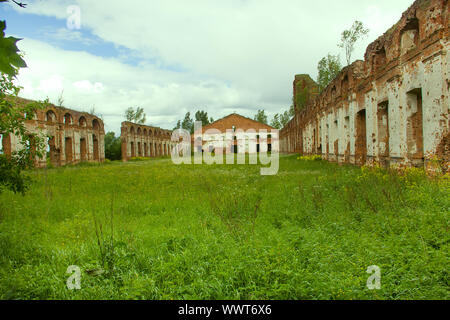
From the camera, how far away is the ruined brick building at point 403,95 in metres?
6.86

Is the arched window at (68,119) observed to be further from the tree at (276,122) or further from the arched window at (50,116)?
the tree at (276,122)

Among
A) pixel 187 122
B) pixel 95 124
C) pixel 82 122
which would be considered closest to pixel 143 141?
pixel 95 124

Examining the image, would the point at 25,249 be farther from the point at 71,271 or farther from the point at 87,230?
the point at 71,271

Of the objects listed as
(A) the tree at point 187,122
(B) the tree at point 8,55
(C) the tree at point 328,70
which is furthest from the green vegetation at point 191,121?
(B) the tree at point 8,55

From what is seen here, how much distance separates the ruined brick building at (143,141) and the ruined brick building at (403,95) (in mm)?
30599

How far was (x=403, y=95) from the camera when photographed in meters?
8.69

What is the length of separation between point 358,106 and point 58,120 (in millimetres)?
23630

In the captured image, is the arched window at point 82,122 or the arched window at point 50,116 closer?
the arched window at point 50,116

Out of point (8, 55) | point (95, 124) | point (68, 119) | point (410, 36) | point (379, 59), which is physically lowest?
point (8, 55)

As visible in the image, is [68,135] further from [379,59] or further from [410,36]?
[410,36]

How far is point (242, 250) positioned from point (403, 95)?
789 centimetres

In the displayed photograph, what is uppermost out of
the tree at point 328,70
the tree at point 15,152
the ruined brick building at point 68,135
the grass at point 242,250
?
the tree at point 328,70

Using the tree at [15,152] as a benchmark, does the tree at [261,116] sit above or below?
above
